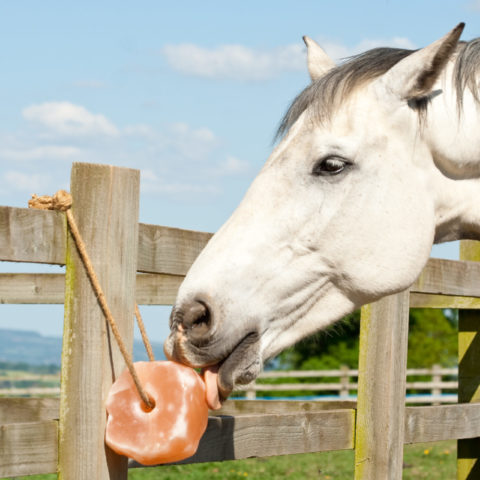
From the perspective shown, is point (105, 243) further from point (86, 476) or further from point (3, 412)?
point (3, 412)

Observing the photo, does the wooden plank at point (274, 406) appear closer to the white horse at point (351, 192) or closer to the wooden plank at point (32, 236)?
the white horse at point (351, 192)

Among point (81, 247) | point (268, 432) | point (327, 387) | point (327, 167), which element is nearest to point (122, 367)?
point (81, 247)

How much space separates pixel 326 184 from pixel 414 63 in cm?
51

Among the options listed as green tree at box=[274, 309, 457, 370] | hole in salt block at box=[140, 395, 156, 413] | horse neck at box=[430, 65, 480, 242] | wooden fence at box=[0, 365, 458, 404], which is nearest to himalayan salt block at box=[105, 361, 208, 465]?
hole in salt block at box=[140, 395, 156, 413]

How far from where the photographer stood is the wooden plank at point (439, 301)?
14.1 feet

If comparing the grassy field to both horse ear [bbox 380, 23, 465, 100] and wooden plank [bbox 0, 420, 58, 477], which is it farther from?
horse ear [bbox 380, 23, 465, 100]

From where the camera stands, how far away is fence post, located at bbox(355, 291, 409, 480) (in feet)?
11.4

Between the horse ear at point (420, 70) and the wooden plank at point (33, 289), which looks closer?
the horse ear at point (420, 70)

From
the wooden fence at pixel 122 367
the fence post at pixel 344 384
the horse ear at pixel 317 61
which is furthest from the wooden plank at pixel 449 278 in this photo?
the fence post at pixel 344 384

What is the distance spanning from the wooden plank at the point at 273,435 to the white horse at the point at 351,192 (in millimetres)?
460

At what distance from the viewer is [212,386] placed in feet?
7.55

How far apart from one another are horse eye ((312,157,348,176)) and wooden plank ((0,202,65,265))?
866 millimetres

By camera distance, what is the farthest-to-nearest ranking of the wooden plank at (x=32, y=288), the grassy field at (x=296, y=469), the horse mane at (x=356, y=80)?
the grassy field at (x=296, y=469), the wooden plank at (x=32, y=288), the horse mane at (x=356, y=80)

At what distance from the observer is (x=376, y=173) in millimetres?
2488
